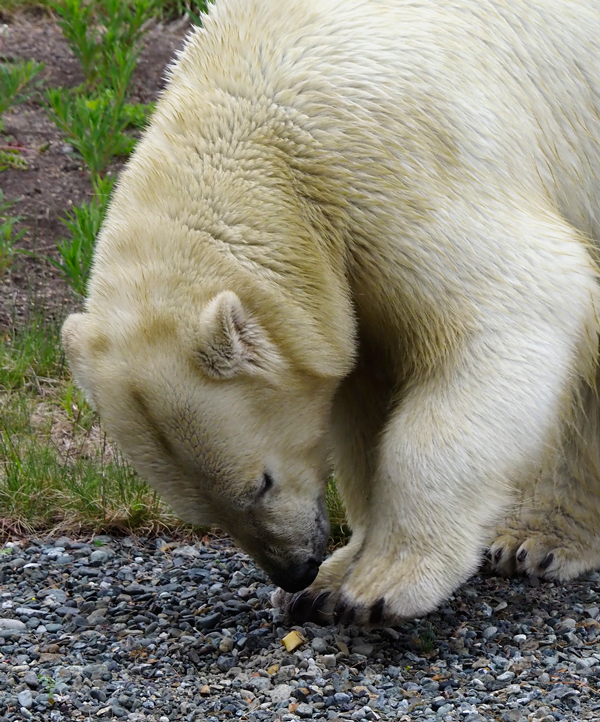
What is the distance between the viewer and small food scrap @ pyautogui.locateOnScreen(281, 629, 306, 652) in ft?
10.5

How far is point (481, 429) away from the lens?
10.2 ft

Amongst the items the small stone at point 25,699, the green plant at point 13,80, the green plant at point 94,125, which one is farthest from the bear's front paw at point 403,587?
the green plant at point 13,80

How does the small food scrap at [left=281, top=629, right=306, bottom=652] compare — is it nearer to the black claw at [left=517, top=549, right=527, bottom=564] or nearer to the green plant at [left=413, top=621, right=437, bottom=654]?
the green plant at [left=413, top=621, right=437, bottom=654]

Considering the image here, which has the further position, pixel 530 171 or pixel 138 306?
pixel 530 171

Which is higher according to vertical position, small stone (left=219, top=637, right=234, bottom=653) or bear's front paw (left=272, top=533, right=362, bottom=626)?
bear's front paw (left=272, top=533, right=362, bottom=626)

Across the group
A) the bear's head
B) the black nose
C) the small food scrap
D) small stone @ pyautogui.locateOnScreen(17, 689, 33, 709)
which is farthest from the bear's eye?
small stone @ pyautogui.locateOnScreen(17, 689, 33, 709)

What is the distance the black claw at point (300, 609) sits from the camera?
3.47 metres

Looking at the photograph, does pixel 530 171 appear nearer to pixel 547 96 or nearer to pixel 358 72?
pixel 547 96

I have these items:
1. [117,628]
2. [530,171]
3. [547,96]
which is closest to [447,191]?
[530,171]

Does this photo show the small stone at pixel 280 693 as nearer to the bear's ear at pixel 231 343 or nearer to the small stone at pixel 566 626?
the bear's ear at pixel 231 343

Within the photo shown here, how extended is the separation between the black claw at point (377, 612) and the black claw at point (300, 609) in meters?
0.34

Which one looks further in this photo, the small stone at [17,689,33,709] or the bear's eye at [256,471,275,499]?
the bear's eye at [256,471,275,499]

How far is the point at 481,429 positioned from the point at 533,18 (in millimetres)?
1343

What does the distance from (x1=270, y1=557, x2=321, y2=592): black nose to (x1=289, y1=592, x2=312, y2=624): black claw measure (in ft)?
0.88
